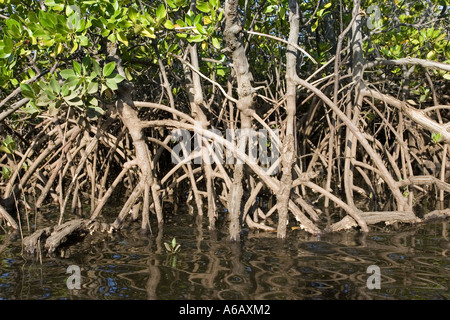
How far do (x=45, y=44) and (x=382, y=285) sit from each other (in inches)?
100

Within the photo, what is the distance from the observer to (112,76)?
3.79 metres

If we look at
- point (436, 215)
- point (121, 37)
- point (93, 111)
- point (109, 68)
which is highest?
point (121, 37)

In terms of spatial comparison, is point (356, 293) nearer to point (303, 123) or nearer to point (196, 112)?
point (196, 112)

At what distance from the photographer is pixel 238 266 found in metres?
3.28

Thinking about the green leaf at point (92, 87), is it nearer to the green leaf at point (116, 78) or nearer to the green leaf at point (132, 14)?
the green leaf at point (116, 78)

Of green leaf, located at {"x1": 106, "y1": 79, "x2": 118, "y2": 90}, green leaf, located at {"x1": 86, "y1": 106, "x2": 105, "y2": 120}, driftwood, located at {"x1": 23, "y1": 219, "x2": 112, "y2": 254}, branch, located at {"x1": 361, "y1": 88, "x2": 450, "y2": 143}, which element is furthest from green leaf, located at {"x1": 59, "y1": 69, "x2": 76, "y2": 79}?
branch, located at {"x1": 361, "y1": 88, "x2": 450, "y2": 143}

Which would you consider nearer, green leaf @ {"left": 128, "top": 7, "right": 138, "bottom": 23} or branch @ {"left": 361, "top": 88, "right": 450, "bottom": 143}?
green leaf @ {"left": 128, "top": 7, "right": 138, "bottom": 23}

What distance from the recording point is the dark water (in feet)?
9.24

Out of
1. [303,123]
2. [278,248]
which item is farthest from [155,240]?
[303,123]

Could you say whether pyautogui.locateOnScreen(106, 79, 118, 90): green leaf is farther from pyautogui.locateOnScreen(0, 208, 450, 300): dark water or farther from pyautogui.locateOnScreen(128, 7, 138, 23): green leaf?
pyautogui.locateOnScreen(0, 208, 450, 300): dark water

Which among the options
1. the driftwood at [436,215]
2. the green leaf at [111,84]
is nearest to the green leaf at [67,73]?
the green leaf at [111,84]
